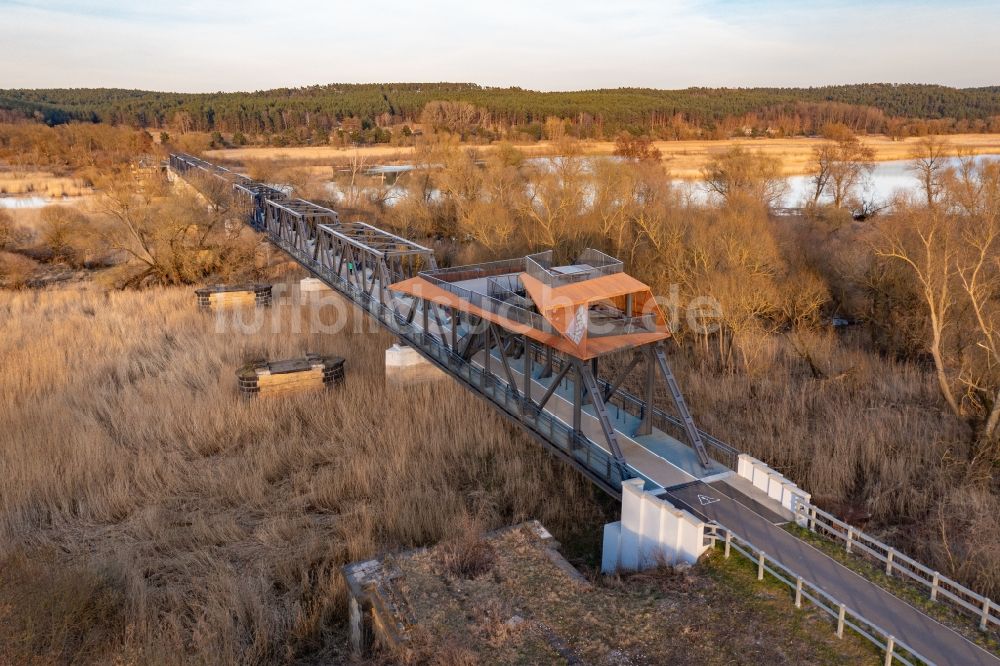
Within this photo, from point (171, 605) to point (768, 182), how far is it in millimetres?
36426

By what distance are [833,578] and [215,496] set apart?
1309 centimetres

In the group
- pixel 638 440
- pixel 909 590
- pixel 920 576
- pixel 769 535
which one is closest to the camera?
pixel 909 590

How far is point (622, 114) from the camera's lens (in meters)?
113

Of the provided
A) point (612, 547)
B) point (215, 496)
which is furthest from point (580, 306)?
point (215, 496)

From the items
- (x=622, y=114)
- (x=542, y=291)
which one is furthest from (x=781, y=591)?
(x=622, y=114)

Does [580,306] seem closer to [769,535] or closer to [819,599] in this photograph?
[769,535]

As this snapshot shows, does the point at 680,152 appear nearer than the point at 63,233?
No

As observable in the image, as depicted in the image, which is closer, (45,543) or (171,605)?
(171,605)

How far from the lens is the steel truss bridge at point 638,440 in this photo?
30.2ft

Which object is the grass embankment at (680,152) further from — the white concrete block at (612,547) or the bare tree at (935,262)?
the white concrete block at (612,547)

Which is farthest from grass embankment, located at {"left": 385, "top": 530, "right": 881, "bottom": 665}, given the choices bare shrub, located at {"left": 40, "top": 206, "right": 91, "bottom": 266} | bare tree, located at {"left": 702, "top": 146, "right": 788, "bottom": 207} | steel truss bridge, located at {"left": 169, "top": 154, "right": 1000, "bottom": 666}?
bare shrub, located at {"left": 40, "top": 206, "right": 91, "bottom": 266}

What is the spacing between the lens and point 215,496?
1633 centimetres

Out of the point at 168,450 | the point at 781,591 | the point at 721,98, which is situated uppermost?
the point at 721,98

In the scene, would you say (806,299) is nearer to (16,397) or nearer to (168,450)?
(168,450)
